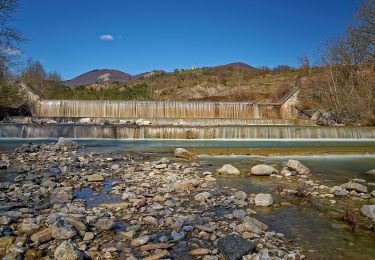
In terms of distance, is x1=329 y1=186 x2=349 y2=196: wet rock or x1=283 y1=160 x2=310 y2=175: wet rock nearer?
x1=329 y1=186 x2=349 y2=196: wet rock

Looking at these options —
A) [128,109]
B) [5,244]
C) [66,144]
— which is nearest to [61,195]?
[5,244]

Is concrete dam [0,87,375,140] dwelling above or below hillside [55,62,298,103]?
below

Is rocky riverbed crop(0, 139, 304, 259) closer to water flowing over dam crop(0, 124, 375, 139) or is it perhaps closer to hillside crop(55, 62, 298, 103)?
water flowing over dam crop(0, 124, 375, 139)

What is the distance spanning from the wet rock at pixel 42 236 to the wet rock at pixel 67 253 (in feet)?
1.94

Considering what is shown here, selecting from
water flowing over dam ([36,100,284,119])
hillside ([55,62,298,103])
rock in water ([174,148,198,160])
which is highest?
hillside ([55,62,298,103])

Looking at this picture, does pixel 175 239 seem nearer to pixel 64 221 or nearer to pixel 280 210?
pixel 64 221

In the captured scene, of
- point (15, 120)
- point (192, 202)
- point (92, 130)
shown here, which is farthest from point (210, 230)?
point (15, 120)

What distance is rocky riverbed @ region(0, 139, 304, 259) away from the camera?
184 inches

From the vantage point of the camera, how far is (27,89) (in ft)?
112

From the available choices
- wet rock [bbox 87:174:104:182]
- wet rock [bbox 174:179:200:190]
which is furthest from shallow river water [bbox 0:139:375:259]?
wet rock [bbox 87:174:104:182]

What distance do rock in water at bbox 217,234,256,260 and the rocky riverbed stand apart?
1cm

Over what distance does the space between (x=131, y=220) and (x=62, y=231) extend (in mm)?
1280

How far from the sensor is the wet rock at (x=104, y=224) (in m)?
5.46

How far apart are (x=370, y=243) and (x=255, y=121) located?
24167 millimetres
